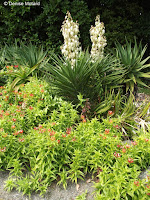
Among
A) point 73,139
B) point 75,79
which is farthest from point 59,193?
point 75,79

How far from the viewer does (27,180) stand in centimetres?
260

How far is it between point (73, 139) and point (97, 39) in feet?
6.46

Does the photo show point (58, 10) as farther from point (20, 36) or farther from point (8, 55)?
point (8, 55)

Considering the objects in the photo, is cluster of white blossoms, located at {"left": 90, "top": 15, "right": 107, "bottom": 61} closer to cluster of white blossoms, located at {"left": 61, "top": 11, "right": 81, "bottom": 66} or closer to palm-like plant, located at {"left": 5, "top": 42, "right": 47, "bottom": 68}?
cluster of white blossoms, located at {"left": 61, "top": 11, "right": 81, "bottom": 66}

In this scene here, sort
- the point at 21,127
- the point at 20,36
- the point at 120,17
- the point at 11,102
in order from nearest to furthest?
the point at 21,127 → the point at 11,102 → the point at 20,36 → the point at 120,17

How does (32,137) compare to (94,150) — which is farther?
(32,137)

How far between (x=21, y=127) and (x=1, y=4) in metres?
4.07

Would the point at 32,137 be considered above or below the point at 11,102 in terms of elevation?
below

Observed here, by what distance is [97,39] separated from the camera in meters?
3.79

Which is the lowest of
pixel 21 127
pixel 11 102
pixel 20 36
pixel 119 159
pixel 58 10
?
pixel 119 159

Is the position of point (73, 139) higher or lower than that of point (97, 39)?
lower

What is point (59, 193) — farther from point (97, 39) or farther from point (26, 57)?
point (26, 57)

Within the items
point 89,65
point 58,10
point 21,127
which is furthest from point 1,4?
point 21,127

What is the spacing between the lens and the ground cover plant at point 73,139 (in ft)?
8.09
